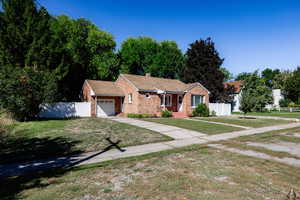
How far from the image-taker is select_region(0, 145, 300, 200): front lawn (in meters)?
3.59

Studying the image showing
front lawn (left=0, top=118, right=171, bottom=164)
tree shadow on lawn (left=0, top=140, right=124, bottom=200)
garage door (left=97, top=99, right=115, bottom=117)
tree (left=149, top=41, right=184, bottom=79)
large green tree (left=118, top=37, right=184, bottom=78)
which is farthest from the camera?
tree (left=149, top=41, right=184, bottom=79)

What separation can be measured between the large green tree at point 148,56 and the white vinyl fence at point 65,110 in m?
18.7

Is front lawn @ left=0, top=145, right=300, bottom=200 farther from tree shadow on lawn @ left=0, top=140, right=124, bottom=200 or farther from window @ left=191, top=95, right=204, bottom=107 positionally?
window @ left=191, top=95, right=204, bottom=107

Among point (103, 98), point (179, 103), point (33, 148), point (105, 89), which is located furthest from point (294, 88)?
point (33, 148)

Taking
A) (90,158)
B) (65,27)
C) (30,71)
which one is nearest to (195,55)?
(65,27)

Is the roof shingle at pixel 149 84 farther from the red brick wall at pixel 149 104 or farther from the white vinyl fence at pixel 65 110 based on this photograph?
the white vinyl fence at pixel 65 110

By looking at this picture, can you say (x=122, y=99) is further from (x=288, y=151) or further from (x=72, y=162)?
(x=288, y=151)

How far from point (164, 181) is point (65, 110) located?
16048mm

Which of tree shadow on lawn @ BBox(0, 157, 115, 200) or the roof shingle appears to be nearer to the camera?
tree shadow on lawn @ BBox(0, 157, 115, 200)

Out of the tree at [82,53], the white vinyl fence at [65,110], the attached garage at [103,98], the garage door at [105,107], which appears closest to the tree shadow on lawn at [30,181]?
the white vinyl fence at [65,110]

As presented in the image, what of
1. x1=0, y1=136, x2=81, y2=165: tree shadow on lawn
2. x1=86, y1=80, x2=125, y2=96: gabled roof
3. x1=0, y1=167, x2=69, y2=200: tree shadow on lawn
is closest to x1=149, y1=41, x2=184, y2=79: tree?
x1=86, y1=80, x2=125, y2=96: gabled roof

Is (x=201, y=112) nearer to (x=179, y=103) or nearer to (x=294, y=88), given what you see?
(x=179, y=103)

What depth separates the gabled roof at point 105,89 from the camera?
19.5m

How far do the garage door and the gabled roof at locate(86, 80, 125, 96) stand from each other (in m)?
1.10
